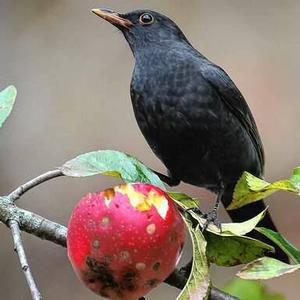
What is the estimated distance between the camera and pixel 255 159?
2816 mm

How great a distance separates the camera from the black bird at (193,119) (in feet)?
8.45

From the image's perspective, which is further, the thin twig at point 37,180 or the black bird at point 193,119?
the black bird at point 193,119

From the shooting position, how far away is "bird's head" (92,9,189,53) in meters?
2.90

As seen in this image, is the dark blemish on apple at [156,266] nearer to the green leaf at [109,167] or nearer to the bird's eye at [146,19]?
the green leaf at [109,167]

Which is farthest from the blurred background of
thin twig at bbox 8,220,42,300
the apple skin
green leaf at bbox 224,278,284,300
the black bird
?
the apple skin

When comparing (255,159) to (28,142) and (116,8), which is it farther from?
(116,8)

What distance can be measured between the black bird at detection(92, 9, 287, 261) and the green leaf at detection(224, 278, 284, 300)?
0.86 metres

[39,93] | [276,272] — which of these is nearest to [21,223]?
[276,272]

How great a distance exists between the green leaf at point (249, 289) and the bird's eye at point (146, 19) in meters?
1.44

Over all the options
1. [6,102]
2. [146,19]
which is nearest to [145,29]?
[146,19]

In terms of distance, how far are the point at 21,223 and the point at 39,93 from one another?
3.51 meters

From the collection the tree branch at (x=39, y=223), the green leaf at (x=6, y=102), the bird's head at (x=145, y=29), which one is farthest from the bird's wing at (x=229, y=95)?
the tree branch at (x=39, y=223)

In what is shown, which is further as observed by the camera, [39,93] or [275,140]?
[39,93]

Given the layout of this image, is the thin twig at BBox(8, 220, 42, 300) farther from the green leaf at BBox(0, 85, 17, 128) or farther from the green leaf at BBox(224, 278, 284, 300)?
the green leaf at BBox(224, 278, 284, 300)
